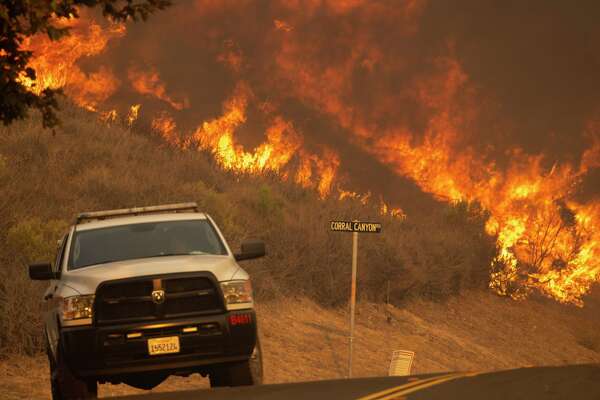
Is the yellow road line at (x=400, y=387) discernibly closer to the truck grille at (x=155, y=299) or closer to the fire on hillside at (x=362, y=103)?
the truck grille at (x=155, y=299)

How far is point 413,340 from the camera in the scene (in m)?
27.1

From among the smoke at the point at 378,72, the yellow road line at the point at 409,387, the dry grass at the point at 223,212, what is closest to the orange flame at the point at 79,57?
the smoke at the point at 378,72

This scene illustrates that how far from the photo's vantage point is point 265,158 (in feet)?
143

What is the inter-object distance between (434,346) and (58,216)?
10.4 m

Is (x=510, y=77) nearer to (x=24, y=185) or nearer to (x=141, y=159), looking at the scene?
(x=141, y=159)

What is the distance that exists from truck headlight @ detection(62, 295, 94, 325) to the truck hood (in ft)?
0.28

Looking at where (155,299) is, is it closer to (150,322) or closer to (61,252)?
(150,322)

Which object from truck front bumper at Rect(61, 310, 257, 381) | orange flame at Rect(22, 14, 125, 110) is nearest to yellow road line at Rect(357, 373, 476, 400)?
truck front bumper at Rect(61, 310, 257, 381)

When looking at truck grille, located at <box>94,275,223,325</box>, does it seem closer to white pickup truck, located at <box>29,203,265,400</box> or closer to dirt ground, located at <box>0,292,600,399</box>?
white pickup truck, located at <box>29,203,265,400</box>

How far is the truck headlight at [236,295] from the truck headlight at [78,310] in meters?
1.41

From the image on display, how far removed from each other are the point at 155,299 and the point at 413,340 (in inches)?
678

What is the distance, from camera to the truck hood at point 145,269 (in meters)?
10.7

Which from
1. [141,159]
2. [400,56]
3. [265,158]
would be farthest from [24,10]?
[400,56]

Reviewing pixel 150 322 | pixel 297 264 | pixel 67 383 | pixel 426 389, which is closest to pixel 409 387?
pixel 426 389
